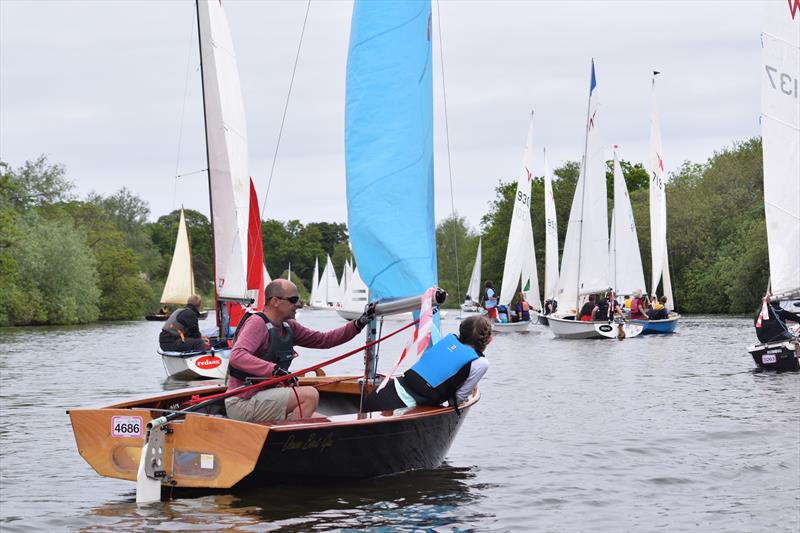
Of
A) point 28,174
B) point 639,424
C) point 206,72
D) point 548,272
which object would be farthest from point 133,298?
point 639,424

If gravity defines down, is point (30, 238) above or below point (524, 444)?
above

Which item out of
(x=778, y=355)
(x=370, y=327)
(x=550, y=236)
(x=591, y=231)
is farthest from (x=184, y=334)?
(x=550, y=236)

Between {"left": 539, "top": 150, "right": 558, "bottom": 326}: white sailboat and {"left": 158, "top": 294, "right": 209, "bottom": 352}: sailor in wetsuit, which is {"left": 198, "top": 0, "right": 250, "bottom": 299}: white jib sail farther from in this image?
{"left": 539, "top": 150, "right": 558, "bottom": 326}: white sailboat

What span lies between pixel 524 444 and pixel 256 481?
394 centimetres

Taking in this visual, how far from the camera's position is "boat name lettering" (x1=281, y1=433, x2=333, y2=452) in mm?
8383

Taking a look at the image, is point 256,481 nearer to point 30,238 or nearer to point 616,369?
point 616,369

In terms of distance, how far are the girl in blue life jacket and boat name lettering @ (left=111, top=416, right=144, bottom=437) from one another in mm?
2127

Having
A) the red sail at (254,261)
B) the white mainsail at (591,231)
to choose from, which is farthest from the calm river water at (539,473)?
the white mainsail at (591,231)

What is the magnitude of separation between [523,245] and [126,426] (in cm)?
3842

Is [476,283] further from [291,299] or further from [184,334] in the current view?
[291,299]

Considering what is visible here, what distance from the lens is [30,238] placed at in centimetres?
6109

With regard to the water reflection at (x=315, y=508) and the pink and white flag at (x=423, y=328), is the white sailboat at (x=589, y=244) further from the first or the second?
the water reflection at (x=315, y=508)

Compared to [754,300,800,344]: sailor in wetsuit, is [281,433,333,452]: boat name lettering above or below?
below

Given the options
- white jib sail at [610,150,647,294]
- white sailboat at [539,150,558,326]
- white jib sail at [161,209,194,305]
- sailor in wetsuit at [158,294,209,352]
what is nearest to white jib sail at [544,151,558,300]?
white sailboat at [539,150,558,326]
